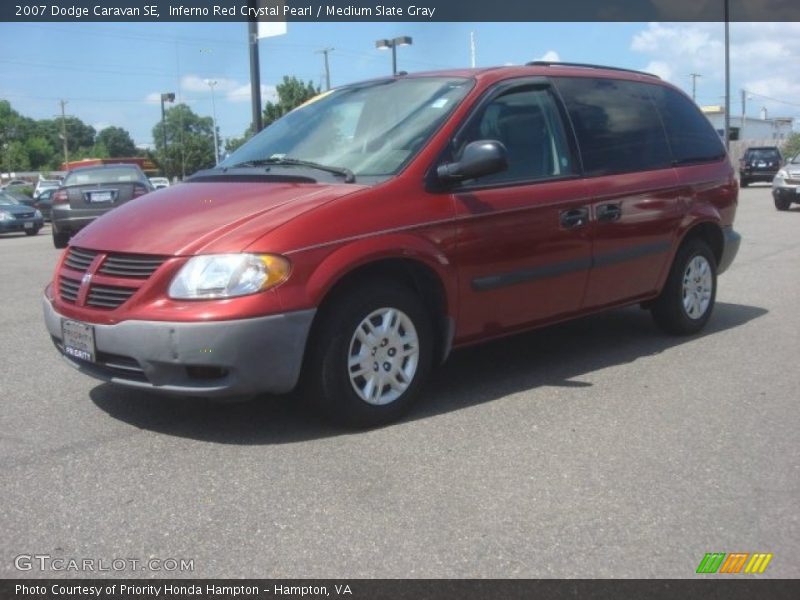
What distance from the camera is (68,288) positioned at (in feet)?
14.3

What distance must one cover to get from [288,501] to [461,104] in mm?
2467

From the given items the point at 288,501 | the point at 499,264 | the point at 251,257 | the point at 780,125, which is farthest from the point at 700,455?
the point at 780,125

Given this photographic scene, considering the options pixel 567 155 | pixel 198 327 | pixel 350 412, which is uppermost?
pixel 567 155

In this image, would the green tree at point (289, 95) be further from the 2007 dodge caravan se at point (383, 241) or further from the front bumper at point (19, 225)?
the 2007 dodge caravan se at point (383, 241)

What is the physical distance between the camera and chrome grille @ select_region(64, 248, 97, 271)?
14.1 ft

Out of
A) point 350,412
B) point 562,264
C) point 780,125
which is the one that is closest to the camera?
point 350,412

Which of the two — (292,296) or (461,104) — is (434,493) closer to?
(292,296)

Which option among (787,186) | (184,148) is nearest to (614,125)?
(787,186)

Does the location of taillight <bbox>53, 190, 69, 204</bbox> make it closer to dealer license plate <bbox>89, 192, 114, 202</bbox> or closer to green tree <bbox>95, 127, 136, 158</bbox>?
dealer license plate <bbox>89, 192, 114, 202</bbox>

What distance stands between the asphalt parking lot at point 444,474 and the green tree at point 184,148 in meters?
55.4

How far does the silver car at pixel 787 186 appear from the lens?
1945 centimetres

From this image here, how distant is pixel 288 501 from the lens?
11.3 ft

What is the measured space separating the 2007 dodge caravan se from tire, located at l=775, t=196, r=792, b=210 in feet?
50.5

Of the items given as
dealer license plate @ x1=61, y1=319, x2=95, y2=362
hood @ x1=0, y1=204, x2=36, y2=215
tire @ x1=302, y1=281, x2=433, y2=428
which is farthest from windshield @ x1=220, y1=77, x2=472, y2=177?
hood @ x1=0, y1=204, x2=36, y2=215
